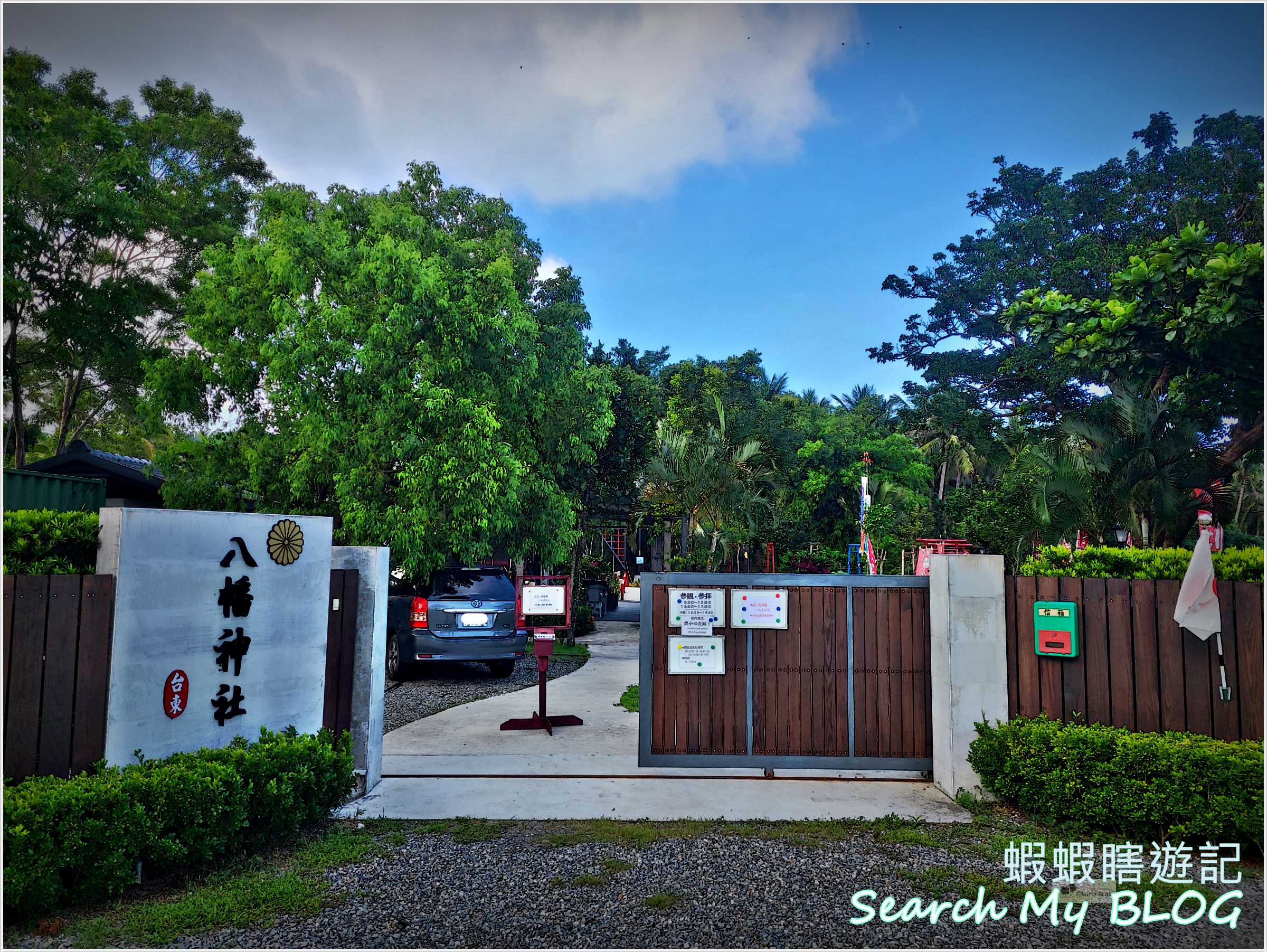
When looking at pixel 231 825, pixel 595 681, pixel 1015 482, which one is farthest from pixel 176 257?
pixel 1015 482

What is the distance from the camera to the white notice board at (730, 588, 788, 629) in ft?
24.0

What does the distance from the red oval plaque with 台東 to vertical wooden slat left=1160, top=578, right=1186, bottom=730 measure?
6.95 m

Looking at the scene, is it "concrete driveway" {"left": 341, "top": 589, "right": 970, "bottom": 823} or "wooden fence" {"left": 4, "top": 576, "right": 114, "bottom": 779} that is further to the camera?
"concrete driveway" {"left": 341, "top": 589, "right": 970, "bottom": 823}

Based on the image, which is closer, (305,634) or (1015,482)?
(305,634)

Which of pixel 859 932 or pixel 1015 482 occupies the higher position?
pixel 1015 482

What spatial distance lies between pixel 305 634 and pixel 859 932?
4452 millimetres

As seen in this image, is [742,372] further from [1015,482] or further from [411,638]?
[411,638]

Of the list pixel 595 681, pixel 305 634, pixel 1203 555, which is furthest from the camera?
pixel 595 681

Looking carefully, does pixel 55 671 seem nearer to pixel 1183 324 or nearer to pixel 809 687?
pixel 809 687

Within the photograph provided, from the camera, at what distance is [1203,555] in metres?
5.66

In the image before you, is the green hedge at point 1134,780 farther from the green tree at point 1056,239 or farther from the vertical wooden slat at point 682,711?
the green tree at point 1056,239

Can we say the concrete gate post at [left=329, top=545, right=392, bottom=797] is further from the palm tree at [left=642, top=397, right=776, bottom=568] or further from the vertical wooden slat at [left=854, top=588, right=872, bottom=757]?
the palm tree at [left=642, top=397, right=776, bottom=568]

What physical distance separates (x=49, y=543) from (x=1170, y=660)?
25.6 ft

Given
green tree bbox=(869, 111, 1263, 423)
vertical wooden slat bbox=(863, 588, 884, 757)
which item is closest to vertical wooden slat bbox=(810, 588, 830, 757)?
vertical wooden slat bbox=(863, 588, 884, 757)
